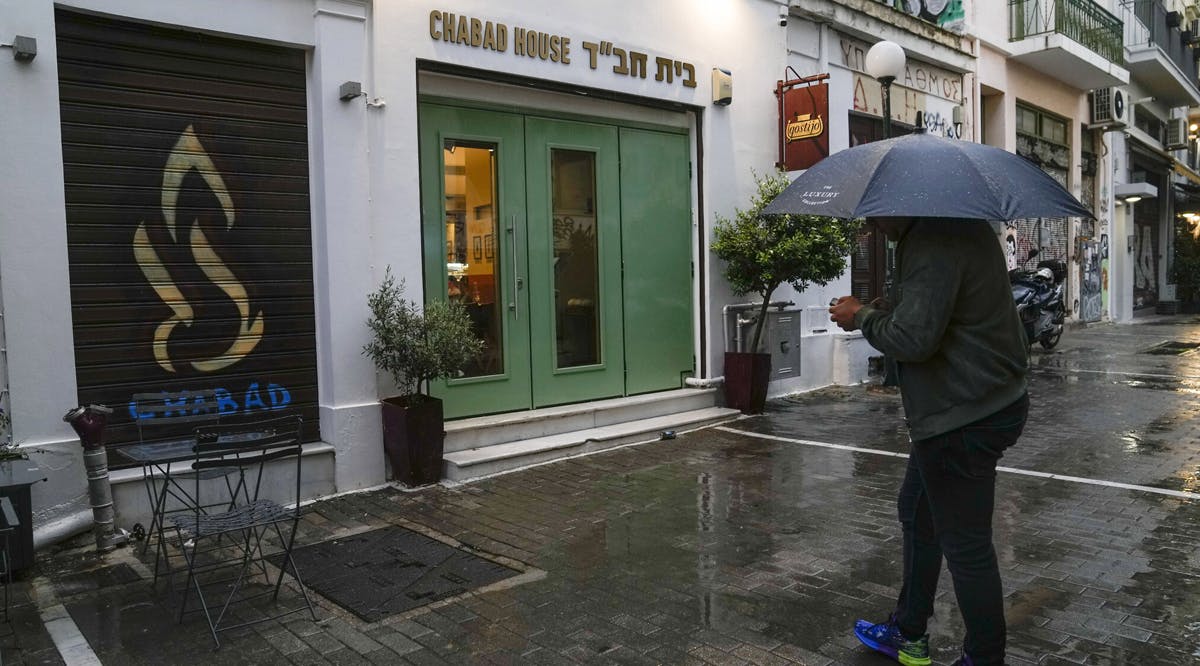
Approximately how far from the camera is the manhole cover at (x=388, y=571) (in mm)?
4328

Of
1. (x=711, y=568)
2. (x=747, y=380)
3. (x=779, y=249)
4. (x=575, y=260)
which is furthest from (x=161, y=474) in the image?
(x=779, y=249)

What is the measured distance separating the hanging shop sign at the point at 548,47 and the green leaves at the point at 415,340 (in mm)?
2280

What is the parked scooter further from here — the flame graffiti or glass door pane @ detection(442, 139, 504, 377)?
the flame graffiti

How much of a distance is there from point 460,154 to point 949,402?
541cm

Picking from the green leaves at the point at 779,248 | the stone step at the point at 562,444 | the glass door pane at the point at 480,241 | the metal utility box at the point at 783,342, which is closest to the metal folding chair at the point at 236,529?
the stone step at the point at 562,444

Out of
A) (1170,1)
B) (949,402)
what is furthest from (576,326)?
(1170,1)

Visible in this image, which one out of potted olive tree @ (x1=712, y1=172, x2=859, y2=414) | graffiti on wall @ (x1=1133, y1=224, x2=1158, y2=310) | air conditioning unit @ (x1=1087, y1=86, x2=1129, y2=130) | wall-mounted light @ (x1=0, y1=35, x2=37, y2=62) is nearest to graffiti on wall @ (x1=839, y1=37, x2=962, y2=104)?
potted olive tree @ (x1=712, y1=172, x2=859, y2=414)

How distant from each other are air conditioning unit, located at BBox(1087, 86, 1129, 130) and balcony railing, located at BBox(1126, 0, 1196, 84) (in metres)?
2.90

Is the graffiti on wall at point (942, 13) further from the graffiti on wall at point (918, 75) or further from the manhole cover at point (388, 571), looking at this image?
the manhole cover at point (388, 571)

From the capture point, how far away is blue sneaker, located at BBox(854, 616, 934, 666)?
3389 mm

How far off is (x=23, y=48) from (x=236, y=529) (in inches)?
129

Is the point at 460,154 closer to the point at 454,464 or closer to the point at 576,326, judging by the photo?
the point at 576,326

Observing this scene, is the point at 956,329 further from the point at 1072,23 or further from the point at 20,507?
the point at 1072,23

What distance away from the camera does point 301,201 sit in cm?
638
